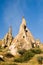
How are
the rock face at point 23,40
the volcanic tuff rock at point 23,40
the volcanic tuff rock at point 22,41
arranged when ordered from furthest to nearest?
the rock face at point 23,40 < the volcanic tuff rock at point 23,40 < the volcanic tuff rock at point 22,41

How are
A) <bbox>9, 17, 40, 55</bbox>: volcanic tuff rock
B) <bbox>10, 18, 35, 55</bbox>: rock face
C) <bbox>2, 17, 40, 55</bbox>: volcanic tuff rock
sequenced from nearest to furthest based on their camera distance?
<bbox>2, 17, 40, 55</bbox>: volcanic tuff rock
<bbox>9, 17, 40, 55</bbox>: volcanic tuff rock
<bbox>10, 18, 35, 55</bbox>: rock face

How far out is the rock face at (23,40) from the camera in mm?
73850

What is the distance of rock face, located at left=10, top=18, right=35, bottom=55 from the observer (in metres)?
73.8

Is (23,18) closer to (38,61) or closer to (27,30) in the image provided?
(27,30)

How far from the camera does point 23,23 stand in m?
82.2

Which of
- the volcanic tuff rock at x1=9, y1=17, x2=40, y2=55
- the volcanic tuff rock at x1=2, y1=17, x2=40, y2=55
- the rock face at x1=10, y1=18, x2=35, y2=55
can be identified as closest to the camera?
the volcanic tuff rock at x1=2, y1=17, x2=40, y2=55

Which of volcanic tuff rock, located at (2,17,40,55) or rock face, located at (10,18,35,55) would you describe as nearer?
volcanic tuff rock, located at (2,17,40,55)

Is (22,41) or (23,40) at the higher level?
(23,40)

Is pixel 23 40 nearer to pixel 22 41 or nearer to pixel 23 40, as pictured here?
pixel 23 40

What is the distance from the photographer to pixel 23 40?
76.4m

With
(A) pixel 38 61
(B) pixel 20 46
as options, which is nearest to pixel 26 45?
(B) pixel 20 46

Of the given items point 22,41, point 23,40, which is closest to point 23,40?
point 23,40

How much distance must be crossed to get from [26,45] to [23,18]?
13.5 m

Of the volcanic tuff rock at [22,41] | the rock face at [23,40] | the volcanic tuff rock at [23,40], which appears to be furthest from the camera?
the rock face at [23,40]
